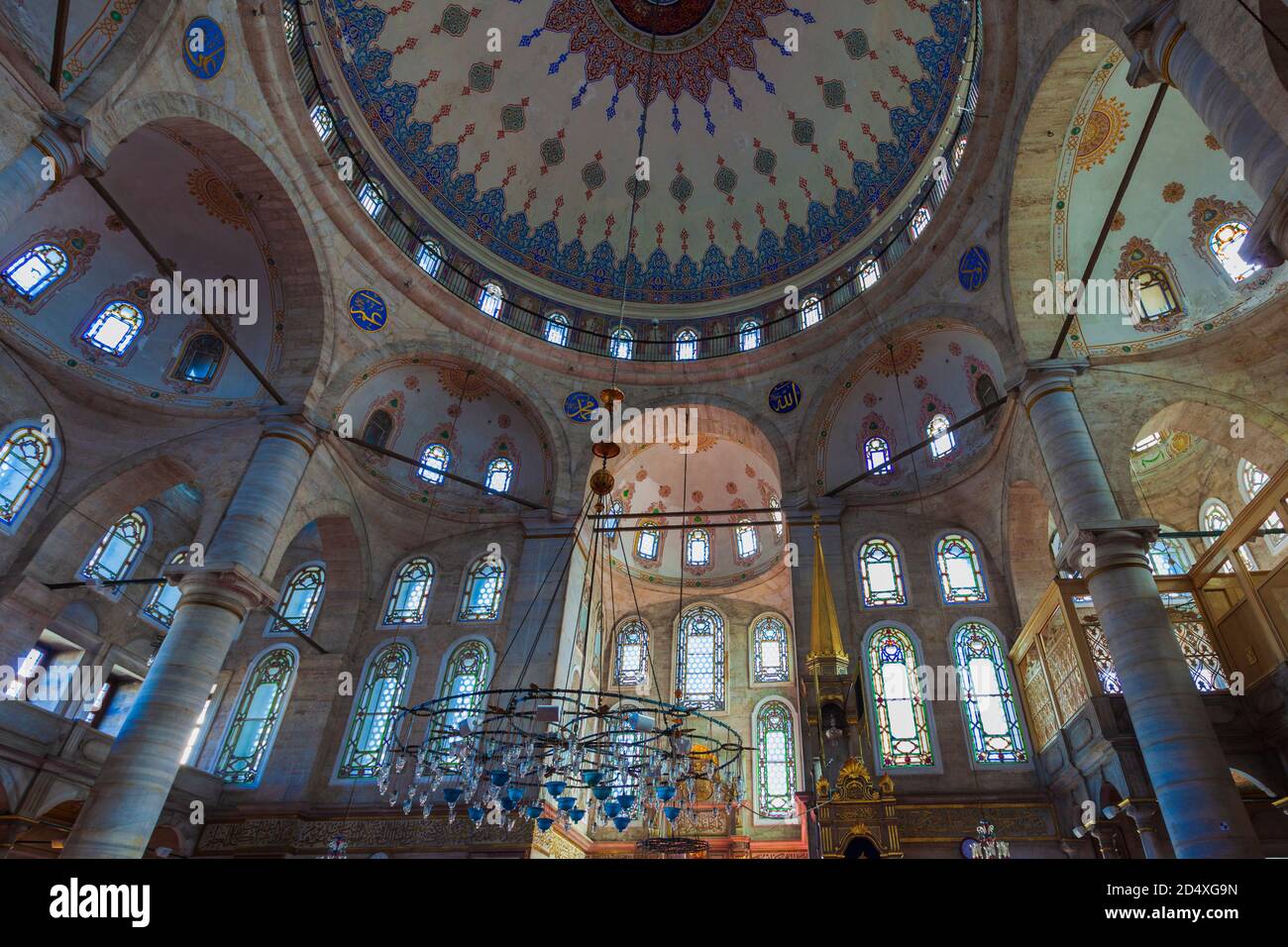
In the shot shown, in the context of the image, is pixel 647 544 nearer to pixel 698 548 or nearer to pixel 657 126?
pixel 698 548

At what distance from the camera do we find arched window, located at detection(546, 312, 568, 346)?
17.2 metres

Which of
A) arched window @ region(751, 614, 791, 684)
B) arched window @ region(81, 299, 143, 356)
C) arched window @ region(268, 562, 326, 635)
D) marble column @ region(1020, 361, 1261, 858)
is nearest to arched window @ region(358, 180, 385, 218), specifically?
arched window @ region(81, 299, 143, 356)

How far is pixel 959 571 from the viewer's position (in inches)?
565

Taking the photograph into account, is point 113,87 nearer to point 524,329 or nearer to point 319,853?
point 524,329

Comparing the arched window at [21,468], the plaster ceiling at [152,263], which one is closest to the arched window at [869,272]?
the plaster ceiling at [152,263]

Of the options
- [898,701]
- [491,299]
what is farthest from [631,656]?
[491,299]

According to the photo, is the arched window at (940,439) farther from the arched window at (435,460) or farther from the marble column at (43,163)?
the marble column at (43,163)

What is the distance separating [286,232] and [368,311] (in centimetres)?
195

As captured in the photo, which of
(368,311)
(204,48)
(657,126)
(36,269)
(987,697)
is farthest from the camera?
(657,126)

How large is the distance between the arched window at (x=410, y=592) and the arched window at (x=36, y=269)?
26.7ft

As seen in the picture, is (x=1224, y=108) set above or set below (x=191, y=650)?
above

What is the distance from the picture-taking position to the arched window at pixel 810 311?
16.8m

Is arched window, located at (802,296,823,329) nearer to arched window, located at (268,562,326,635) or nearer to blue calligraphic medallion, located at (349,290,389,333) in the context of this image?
blue calligraphic medallion, located at (349,290,389,333)

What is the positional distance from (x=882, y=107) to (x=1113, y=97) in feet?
21.1
